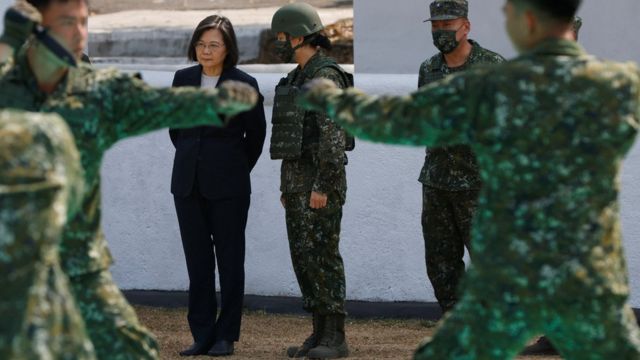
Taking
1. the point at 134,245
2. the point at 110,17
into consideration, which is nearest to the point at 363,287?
the point at 134,245

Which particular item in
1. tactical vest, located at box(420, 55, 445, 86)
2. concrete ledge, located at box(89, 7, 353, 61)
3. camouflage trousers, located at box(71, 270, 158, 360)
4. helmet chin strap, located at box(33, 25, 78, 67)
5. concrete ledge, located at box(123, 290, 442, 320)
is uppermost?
concrete ledge, located at box(89, 7, 353, 61)

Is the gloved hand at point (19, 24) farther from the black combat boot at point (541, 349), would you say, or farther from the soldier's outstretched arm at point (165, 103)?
the black combat boot at point (541, 349)

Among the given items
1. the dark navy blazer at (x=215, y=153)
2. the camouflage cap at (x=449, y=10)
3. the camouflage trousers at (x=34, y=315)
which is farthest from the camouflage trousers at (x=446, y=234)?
the camouflage trousers at (x=34, y=315)

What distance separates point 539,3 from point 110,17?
12.5 meters

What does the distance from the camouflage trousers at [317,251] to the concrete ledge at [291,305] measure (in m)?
1.36

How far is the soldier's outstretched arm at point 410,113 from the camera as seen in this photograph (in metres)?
5.33

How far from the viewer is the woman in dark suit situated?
8484 mm

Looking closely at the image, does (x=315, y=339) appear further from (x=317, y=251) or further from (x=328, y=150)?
(x=328, y=150)

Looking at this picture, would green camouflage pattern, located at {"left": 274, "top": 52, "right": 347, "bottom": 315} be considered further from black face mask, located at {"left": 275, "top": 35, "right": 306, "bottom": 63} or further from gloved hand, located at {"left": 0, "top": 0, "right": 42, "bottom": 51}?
gloved hand, located at {"left": 0, "top": 0, "right": 42, "bottom": 51}

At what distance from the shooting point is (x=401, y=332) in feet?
30.8

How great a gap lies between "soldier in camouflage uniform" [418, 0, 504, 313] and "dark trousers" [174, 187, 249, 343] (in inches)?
39.9

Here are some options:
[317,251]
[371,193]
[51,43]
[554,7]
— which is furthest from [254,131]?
[554,7]

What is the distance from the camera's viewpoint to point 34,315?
14.9ft

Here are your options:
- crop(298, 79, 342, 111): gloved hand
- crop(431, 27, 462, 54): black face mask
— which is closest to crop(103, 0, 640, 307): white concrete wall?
crop(431, 27, 462, 54): black face mask
